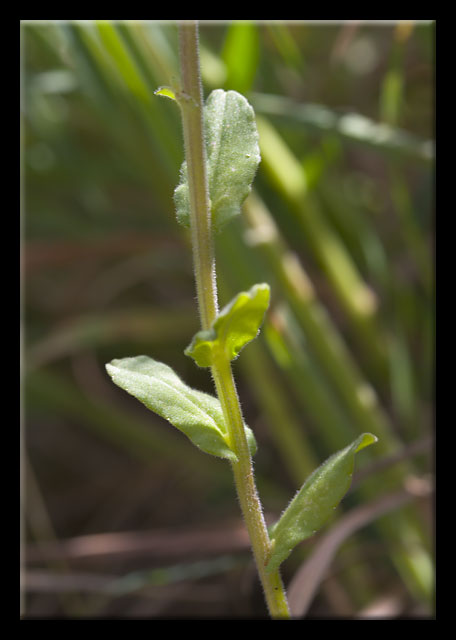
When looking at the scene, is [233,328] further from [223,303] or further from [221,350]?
[223,303]

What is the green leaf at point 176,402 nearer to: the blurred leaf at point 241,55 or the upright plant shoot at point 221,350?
the upright plant shoot at point 221,350

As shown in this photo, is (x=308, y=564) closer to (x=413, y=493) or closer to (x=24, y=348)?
A: (x=413, y=493)

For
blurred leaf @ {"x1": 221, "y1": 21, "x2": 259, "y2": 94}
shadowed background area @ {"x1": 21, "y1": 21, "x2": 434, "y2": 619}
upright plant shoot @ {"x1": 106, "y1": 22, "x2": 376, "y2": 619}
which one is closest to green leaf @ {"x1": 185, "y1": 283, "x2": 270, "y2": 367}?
upright plant shoot @ {"x1": 106, "y1": 22, "x2": 376, "y2": 619}

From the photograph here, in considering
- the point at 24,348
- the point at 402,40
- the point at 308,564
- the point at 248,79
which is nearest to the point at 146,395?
the point at 308,564

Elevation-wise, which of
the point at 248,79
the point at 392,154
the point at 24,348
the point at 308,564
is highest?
the point at 248,79

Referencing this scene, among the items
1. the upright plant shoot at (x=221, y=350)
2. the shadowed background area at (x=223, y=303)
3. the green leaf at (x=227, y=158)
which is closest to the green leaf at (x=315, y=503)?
the upright plant shoot at (x=221, y=350)

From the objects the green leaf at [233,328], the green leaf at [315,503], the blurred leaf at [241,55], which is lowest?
the green leaf at [315,503]

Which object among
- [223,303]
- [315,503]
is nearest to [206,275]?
[315,503]
